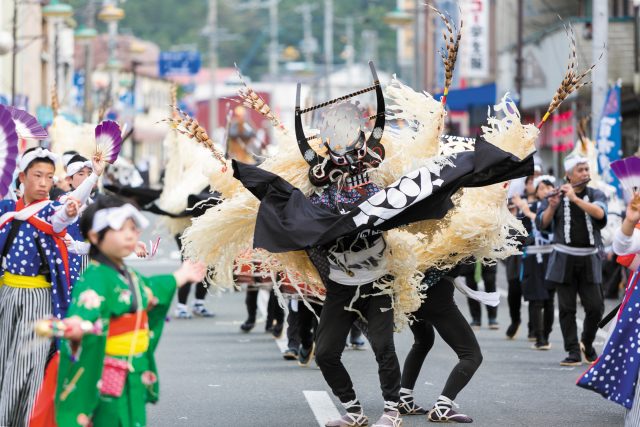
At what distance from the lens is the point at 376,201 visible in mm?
8555

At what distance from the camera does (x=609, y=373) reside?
329 inches

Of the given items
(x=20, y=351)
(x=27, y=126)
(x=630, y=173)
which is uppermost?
(x=27, y=126)

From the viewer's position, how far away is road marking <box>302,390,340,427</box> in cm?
941

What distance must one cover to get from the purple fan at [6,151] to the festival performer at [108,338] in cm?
100

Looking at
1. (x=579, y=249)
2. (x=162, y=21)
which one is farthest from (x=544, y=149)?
(x=162, y=21)

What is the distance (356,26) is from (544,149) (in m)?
84.1

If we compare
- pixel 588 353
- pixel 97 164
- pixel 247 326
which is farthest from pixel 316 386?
pixel 247 326

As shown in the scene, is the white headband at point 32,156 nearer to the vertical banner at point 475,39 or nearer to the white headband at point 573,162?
the white headband at point 573,162

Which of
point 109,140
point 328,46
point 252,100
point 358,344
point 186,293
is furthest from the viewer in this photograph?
point 328,46

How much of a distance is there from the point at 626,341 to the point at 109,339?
3337mm

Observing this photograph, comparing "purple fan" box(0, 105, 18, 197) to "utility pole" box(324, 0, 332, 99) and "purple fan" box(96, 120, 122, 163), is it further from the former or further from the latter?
"utility pole" box(324, 0, 332, 99)

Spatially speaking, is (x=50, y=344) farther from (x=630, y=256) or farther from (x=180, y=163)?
(x=180, y=163)

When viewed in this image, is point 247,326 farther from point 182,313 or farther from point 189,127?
point 189,127

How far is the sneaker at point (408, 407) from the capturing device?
377 inches
